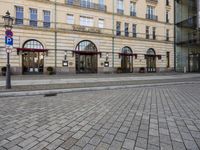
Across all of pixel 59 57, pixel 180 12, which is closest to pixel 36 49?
pixel 59 57

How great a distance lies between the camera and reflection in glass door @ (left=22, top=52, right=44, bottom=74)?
2319 cm

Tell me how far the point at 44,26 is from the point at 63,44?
363 cm

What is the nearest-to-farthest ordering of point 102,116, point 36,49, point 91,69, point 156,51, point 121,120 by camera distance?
point 121,120 → point 102,116 → point 36,49 → point 91,69 → point 156,51

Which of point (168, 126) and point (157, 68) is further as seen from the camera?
point (157, 68)

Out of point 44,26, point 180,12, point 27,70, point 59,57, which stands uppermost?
point 180,12

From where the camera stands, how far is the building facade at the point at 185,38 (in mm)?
35062

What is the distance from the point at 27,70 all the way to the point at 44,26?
22.2ft

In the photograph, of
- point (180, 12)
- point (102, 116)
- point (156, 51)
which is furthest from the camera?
point (180, 12)

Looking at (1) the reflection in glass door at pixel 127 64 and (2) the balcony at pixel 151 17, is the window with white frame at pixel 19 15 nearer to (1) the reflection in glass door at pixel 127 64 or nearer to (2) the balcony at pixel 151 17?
(1) the reflection in glass door at pixel 127 64

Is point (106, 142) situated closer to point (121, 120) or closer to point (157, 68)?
point (121, 120)

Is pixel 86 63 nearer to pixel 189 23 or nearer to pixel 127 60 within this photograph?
pixel 127 60

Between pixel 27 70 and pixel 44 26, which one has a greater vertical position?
pixel 44 26

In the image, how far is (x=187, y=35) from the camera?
35.9 metres

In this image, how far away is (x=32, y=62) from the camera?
23.7 meters
